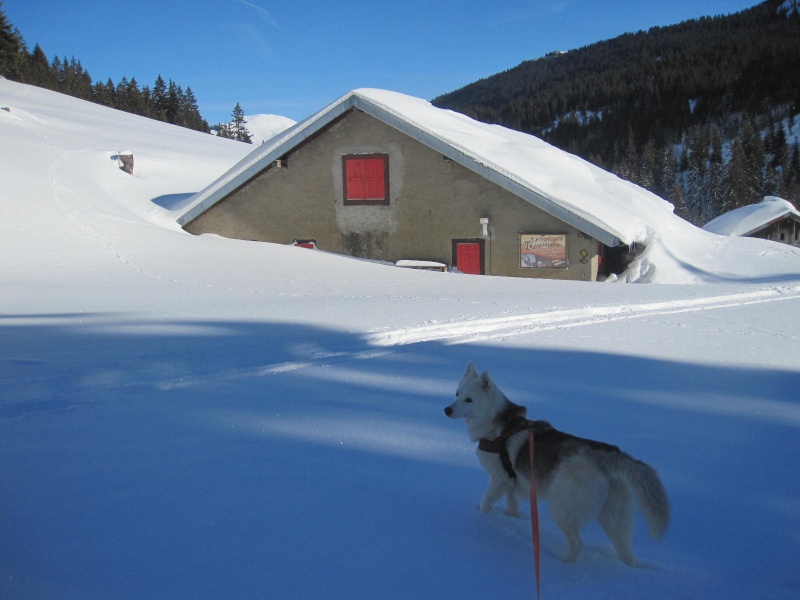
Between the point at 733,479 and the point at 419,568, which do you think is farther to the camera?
the point at 733,479

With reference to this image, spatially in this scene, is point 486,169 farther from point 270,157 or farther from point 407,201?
point 270,157

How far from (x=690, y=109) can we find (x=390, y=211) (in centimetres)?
11658

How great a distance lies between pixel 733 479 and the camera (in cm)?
404

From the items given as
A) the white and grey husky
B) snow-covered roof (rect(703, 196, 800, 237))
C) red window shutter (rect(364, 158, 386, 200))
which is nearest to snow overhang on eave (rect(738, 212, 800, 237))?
snow-covered roof (rect(703, 196, 800, 237))

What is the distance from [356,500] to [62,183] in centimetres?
2011

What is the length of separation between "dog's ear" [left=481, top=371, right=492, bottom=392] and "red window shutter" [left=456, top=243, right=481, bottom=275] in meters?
14.6

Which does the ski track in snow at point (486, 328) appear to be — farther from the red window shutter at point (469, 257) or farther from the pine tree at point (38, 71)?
the pine tree at point (38, 71)

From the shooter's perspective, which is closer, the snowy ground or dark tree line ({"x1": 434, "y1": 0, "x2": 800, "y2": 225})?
the snowy ground

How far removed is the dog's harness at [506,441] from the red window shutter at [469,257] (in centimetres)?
1467

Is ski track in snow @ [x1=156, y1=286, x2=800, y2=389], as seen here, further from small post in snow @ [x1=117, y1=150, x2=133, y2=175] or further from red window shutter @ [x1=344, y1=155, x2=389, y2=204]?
small post in snow @ [x1=117, y1=150, x2=133, y2=175]

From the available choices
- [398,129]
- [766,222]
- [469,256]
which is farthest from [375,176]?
[766,222]

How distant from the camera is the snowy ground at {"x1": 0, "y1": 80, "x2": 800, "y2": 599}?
9.74 ft

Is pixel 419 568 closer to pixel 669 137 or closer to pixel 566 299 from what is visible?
pixel 566 299

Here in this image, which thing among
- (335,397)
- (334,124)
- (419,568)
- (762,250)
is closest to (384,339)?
(335,397)
